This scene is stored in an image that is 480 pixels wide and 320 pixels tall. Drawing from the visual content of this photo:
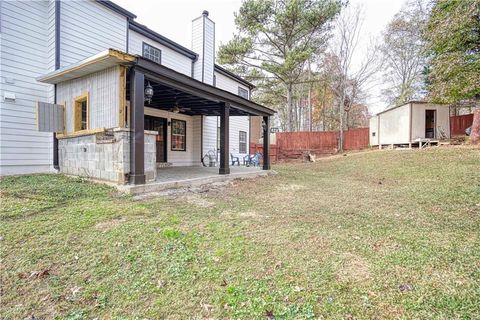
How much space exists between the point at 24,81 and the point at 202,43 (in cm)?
676

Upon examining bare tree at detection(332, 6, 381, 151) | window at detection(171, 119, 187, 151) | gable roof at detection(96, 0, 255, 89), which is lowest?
window at detection(171, 119, 187, 151)

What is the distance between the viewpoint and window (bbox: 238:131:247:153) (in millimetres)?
14191

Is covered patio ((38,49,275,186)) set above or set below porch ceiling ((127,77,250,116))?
below

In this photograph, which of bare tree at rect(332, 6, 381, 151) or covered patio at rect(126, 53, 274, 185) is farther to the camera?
bare tree at rect(332, 6, 381, 151)

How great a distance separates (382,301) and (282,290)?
A: 0.76 meters

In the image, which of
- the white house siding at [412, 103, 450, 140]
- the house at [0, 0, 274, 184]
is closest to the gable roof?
the house at [0, 0, 274, 184]

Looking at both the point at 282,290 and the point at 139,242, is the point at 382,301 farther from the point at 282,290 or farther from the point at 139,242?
the point at 139,242

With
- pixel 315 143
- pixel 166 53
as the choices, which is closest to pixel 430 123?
pixel 315 143

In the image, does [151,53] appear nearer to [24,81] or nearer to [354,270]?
[24,81]

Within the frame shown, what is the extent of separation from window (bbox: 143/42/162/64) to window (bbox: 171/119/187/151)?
8.16 ft

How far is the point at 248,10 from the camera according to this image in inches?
629

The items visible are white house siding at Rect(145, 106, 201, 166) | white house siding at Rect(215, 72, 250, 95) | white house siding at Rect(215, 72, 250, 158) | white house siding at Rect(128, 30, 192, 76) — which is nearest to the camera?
white house siding at Rect(128, 30, 192, 76)

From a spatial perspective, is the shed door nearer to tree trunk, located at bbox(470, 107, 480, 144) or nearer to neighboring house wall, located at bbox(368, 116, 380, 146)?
neighboring house wall, located at bbox(368, 116, 380, 146)

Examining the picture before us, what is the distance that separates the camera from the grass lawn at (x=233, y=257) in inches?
73.9
